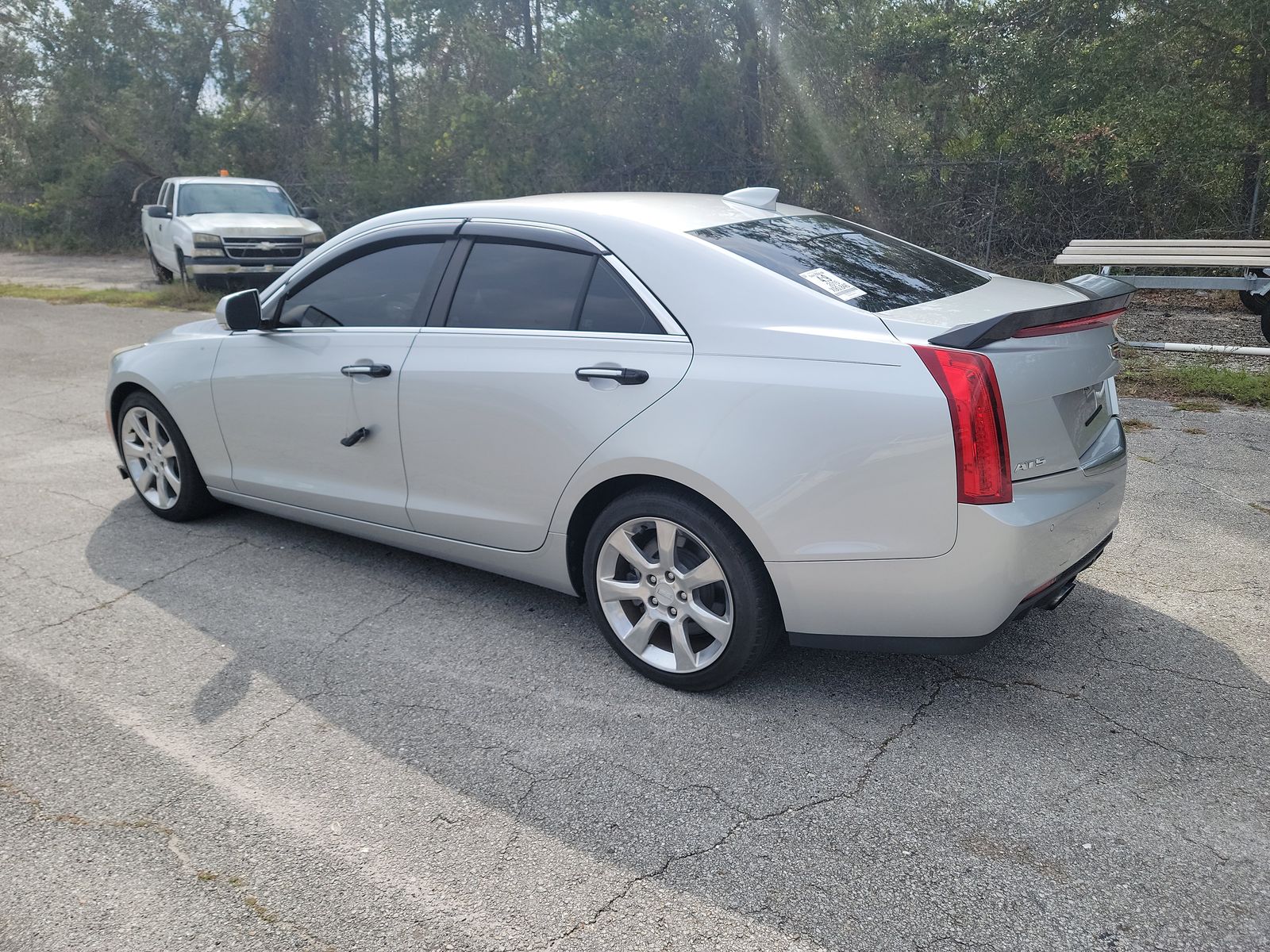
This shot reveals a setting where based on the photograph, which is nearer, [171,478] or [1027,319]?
[1027,319]

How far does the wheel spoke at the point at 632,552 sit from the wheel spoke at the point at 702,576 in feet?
0.49

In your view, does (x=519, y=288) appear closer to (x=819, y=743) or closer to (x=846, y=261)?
(x=846, y=261)

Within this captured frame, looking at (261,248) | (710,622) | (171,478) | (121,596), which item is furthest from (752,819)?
(261,248)

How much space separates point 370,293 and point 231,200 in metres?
13.1

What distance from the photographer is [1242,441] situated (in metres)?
6.34

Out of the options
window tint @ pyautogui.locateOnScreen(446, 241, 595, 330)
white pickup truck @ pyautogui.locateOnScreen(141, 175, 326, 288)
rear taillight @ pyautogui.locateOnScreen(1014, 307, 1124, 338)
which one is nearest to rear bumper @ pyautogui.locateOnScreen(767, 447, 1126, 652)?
rear taillight @ pyautogui.locateOnScreen(1014, 307, 1124, 338)

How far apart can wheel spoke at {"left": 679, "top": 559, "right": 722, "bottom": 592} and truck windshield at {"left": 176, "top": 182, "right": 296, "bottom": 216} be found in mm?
14382

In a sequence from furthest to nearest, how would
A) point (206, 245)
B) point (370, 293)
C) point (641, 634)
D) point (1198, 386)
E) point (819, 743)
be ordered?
point (206, 245) < point (1198, 386) < point (370, 293) < point (641, 634) < point (819, 743)

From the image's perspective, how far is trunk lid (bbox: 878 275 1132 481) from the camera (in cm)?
304

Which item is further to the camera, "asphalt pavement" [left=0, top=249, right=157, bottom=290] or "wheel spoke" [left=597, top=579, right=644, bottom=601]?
"asphalt pavement" [left=0, top=249, right=157, bottom=290]

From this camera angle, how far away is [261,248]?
15047 mm

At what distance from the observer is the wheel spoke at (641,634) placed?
3.59 meters

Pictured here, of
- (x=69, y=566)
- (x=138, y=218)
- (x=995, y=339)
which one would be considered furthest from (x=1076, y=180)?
(x=138, y=218)

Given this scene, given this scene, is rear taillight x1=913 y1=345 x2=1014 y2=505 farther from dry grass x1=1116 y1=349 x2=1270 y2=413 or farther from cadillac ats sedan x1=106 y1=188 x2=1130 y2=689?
dry grass x1=1116 y1=349 x2=1270 y2=413
